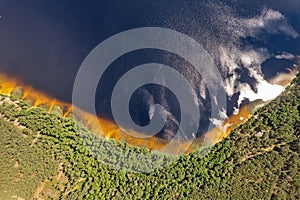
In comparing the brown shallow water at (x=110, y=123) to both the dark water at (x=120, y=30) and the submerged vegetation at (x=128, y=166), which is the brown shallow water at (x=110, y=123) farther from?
the submerged vegetation at (x=128, y=166)

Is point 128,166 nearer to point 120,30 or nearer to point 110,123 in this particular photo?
point 110,123

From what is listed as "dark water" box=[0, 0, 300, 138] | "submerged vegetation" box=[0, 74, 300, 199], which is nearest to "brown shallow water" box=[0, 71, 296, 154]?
"dark water" box=[0, 0, 300, 138]

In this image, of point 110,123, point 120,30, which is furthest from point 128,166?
point 120,30

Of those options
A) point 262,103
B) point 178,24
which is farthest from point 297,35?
point 178,24

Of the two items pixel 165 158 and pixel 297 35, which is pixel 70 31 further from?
pixel 297 35

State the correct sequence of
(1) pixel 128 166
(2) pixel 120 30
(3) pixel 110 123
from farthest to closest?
(2) pixel 120 30
(3) pixel 110 123
(1) pixel 128 166

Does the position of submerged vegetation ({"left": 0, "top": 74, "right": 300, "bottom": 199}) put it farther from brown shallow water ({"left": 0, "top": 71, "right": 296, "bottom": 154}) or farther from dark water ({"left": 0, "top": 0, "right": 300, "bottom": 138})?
dark water ({"left": 0, "top": 0, "right": 300, "bottom": 138})
